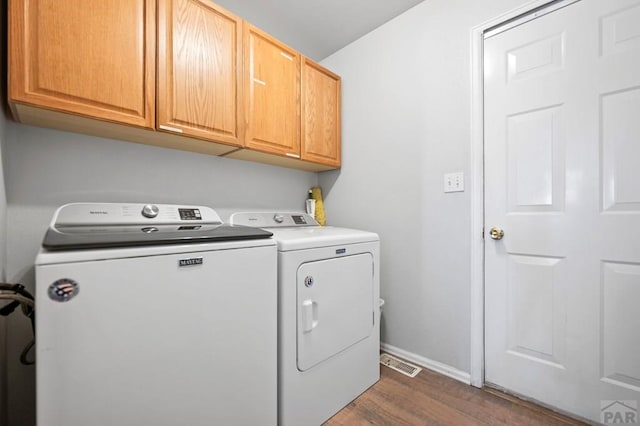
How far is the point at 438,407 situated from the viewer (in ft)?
4.72

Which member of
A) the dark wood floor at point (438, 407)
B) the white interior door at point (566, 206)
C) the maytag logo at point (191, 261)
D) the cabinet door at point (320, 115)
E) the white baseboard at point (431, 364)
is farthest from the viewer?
the cabinet door at point (320, 115)

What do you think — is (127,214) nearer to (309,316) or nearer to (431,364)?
(309,316)

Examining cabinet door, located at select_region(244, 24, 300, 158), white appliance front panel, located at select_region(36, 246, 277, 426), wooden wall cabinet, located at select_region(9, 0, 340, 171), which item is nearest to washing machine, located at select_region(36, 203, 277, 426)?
white appliance front panel, located at select_region(36, 246, 277, 426)

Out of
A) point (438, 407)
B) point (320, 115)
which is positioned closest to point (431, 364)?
point (438, 407)

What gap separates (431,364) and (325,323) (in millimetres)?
955

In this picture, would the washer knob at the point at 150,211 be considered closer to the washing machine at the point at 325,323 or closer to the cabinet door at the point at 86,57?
the cabinet door at the point at 86,57

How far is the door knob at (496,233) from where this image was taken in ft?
5.11

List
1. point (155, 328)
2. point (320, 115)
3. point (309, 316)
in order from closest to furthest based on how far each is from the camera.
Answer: point (155, 328)
point (309, 316)
point (320, 115)

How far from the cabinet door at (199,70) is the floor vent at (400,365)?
1.80m

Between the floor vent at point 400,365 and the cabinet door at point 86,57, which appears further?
the floor vent at point 400,365

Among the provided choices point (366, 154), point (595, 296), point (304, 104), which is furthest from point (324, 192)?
point (595, 296)

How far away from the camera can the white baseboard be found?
1.66m

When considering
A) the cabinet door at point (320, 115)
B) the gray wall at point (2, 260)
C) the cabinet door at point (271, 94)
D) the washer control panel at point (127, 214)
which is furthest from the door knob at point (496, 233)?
the gray wall at point (2, 260)

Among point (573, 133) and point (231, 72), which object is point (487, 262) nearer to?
point (573, 133)
